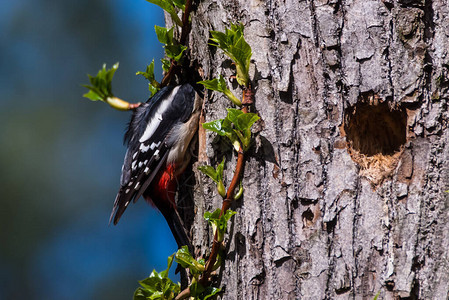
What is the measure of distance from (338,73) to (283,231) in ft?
1.78

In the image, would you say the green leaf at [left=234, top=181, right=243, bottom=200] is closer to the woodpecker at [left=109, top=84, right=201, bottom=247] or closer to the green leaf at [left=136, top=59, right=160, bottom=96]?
the woodpecker at [left=109, top=84, right=201, bottom=247]

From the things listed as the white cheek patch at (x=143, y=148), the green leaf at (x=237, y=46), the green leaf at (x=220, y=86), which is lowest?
the green leaf at (x=220, y=86)

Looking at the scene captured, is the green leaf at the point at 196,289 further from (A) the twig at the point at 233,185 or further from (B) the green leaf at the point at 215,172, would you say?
(B) the green leaf at the point at 215,172

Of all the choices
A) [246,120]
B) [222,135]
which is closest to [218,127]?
[222,135]

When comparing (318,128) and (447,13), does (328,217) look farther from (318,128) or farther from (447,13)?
(447,13)

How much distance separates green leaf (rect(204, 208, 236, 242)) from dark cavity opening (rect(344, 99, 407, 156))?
48cm

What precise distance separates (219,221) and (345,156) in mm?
478

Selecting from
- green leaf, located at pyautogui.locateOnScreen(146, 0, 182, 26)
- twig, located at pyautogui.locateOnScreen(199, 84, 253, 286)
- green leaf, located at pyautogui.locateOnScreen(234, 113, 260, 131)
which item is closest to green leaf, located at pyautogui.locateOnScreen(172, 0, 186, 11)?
green leaf, located at pyautogui.locateOnScreen(146, 0, 182, 26)

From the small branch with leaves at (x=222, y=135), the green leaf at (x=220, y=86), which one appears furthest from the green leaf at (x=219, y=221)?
the green leaf at (x=220, y=86)

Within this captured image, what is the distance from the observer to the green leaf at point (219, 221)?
1.73 m

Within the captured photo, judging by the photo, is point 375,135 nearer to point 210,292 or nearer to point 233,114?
point 233,114

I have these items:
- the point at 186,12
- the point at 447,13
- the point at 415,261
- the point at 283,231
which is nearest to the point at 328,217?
the point at 283,231

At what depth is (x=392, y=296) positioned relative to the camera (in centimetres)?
150

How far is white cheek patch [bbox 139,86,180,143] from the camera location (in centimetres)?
246
